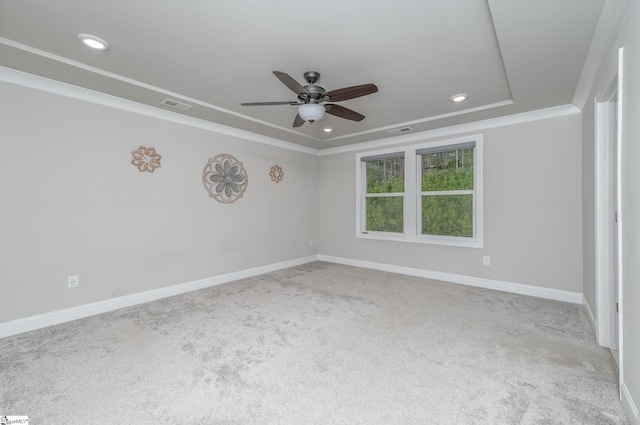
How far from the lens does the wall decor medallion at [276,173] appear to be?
5.12 metres

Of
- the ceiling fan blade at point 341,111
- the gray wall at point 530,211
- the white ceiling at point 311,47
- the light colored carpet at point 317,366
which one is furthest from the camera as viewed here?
the gray wall at point 530,211

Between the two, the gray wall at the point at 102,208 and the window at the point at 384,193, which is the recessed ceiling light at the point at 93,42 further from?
the window at the point at 384,193

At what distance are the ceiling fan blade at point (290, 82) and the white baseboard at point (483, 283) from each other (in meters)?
3.47

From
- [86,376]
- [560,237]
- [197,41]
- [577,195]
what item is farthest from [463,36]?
[86,376]

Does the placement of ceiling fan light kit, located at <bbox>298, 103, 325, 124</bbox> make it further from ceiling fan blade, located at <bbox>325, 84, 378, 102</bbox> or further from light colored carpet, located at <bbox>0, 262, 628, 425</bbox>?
light colored carpet, located at <bbox>0, 262, 628, 425</bbox>

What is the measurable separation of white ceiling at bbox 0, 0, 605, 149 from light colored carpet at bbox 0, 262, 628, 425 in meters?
2.35

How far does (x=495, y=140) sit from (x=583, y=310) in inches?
90.1

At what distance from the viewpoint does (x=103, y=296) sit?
324 centimetres

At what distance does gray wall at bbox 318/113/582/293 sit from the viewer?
351cm

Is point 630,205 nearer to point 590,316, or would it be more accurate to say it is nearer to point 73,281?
point 590,316

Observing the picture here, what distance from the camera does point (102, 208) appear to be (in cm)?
325

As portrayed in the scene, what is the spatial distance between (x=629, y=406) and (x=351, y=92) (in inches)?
106

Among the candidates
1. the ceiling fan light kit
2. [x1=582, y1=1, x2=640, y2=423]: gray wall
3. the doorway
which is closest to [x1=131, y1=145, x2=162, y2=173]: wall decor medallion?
the ceiling fan light kit

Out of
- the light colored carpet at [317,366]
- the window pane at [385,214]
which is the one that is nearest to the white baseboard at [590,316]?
the light colored carpet at [317,366]
